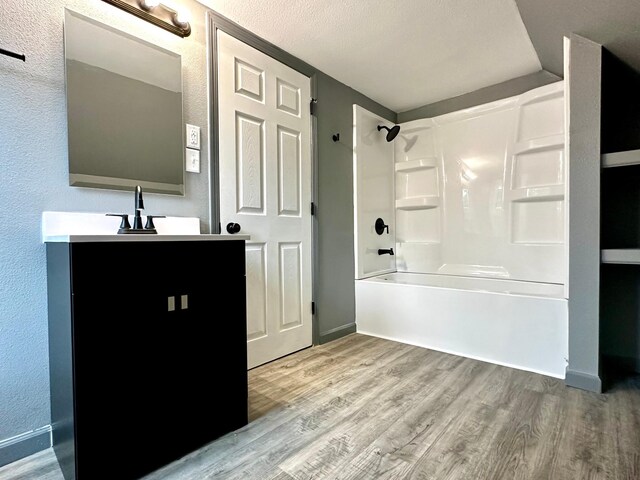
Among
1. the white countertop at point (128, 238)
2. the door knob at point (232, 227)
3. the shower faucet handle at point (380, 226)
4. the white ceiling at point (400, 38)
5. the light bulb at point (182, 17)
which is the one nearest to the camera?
the white countertop at point (128, 238)

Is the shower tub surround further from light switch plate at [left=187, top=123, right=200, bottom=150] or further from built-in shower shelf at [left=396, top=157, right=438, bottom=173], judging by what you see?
light switch plate at [left=187, top=123, right=200, bottom=150]

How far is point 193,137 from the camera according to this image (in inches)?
68.6

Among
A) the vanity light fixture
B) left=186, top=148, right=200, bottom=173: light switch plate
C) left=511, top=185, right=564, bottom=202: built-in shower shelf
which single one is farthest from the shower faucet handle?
the vanity light fixture

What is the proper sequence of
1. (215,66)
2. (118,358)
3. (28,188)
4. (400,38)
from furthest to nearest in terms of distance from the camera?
(400,38) < (215,66) < (28,188) < (118,358)

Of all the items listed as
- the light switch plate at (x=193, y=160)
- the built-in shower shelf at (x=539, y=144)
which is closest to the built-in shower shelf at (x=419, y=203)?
the built-in shower shelf at (x=539, y=144)

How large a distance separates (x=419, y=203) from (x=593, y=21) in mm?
1775

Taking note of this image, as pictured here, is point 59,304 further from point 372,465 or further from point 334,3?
point 334,3

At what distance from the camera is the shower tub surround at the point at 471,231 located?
81.7 inches

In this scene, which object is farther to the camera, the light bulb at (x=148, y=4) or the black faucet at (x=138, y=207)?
the light bulb at (x=148, y=4)

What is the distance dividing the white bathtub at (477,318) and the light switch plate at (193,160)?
1655mm

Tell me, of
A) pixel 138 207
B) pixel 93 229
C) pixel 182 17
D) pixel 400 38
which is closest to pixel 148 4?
pixel 182 17

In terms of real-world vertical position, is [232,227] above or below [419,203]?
below

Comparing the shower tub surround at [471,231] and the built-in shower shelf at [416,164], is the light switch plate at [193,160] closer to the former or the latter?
the shower tub surround at [471,231]

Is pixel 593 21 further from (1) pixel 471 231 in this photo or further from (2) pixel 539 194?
(1) pixel 471 231
